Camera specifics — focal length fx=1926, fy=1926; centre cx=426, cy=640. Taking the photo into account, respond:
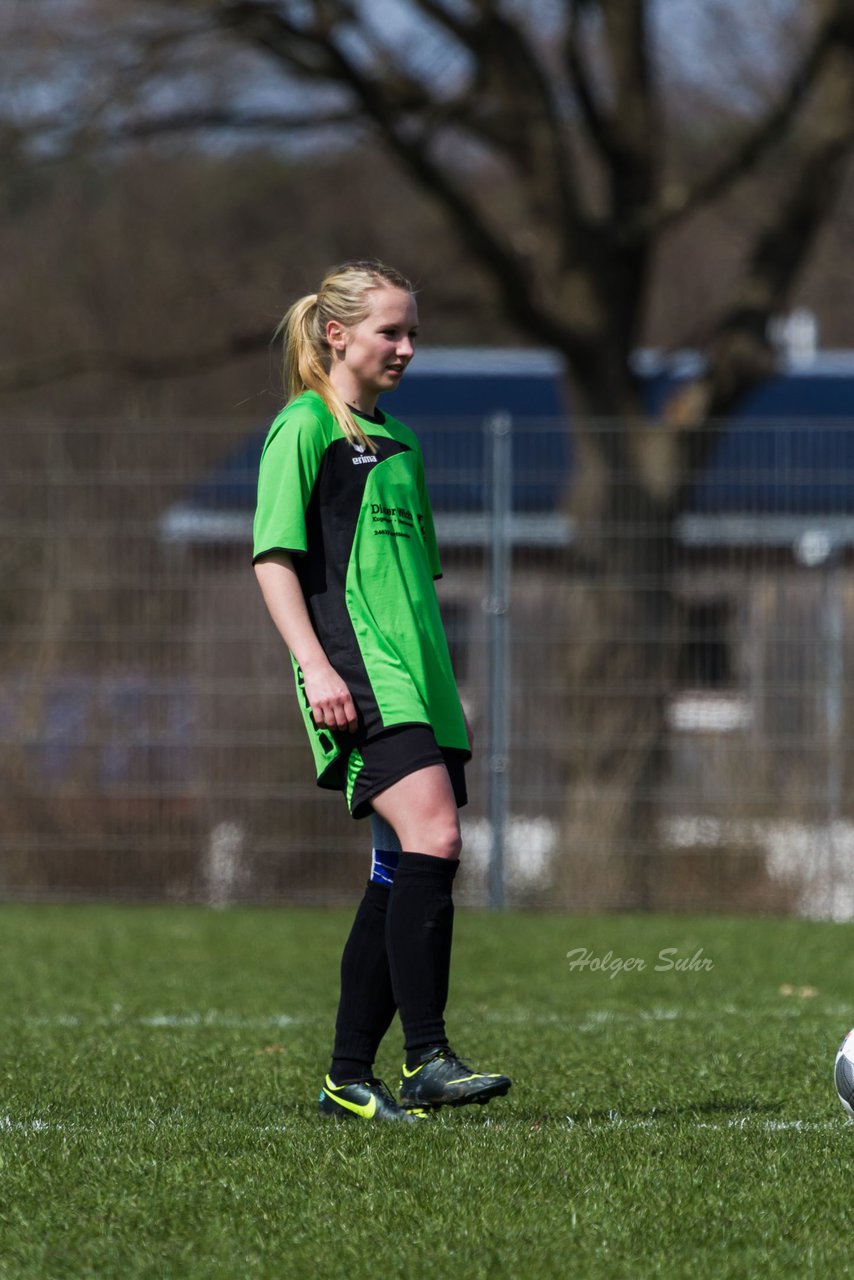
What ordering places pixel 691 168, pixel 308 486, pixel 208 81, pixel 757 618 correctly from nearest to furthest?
pixel 308 486 < pixel 757 618 < pixel 208 81 < pixel 691 168

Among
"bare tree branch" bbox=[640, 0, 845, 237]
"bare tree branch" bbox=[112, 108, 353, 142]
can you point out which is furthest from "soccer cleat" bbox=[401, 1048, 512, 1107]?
"bare tree branch" bbox=[112, 108, 353, 142]

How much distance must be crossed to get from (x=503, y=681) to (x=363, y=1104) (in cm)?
616

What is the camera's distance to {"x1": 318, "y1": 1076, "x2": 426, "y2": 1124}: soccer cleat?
→ 408 centimetres

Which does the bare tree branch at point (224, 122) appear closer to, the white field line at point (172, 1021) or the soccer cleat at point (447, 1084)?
the white field line at point (172, 1021)

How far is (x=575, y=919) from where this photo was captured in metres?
9.96

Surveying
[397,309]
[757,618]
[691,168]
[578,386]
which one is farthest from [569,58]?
[397,309]

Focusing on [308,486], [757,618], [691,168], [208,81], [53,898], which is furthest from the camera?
[691,168]

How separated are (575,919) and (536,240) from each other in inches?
198

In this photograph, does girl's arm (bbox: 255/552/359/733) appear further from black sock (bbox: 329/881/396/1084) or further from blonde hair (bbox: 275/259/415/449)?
black sock (bbox: 329/881/396/1084)

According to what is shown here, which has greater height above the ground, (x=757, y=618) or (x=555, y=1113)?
(x=757, y=618)

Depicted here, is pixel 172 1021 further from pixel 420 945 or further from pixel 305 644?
pixel 305 644

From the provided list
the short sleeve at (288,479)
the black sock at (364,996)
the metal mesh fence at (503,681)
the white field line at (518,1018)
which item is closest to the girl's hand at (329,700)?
the short sleeve at (288,479)

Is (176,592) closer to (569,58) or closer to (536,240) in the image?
(536,240)

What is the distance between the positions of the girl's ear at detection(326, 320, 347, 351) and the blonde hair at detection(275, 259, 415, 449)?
1 centimetres
